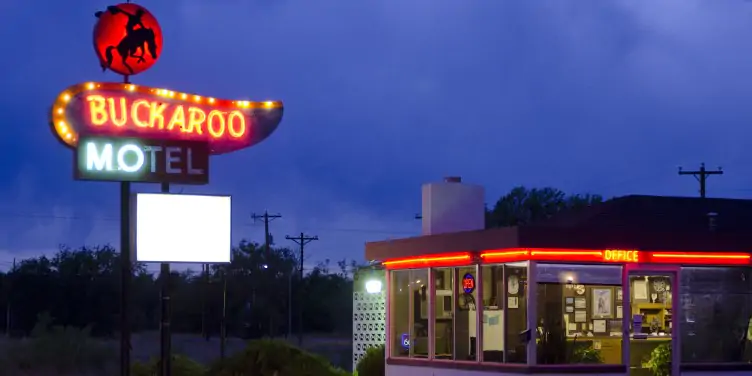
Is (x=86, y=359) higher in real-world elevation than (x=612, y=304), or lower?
A: lower

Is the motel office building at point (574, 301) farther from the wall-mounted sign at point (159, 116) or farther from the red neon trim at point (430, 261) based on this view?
the wall-mounted sign at point (159, 116)

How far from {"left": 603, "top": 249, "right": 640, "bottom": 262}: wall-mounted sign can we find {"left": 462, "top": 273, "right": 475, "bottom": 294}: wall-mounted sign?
2369mm

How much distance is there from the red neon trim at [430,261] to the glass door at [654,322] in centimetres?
285

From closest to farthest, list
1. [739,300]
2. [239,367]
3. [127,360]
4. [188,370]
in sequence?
[127,360]
[739,300]
[239,367]
[188,370]

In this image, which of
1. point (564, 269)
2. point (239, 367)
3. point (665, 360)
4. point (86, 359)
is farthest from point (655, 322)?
point (86, 359)

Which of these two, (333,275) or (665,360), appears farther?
(333,275)

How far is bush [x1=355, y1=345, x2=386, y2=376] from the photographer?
83.4 feet

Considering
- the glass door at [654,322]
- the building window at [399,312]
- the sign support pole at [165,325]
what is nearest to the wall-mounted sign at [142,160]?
the sign support pole at [165,325]

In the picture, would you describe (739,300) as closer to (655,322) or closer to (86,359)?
(655,322)

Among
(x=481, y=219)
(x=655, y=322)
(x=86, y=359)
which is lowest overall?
(x=86, y=359)

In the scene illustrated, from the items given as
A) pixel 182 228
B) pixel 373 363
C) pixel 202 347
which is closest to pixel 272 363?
pixel 373 363

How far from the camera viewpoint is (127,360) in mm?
18828

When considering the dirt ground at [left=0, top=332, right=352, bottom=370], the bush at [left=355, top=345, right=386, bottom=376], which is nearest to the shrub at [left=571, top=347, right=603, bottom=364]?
the bush at [left=355, top=345, right=386, bottom=376]

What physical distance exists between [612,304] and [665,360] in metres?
1.59
